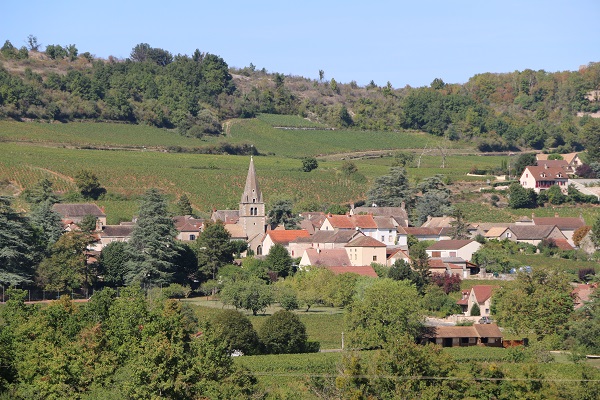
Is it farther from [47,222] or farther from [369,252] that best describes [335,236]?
[47,222]

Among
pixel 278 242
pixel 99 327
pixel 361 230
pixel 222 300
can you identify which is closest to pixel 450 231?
pixel 361 230

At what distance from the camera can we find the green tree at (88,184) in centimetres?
9456

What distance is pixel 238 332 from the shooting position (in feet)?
179

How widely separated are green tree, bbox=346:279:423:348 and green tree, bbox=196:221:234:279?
17330mm

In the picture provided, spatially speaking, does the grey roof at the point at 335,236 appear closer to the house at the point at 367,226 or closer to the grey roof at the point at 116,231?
the house at the point at 367,226

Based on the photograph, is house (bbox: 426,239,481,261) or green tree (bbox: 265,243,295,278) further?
house (bbox: 426,239,481,261)

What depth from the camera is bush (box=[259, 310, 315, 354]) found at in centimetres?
5550

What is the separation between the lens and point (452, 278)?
73625 mm

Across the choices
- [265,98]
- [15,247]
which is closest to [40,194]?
[15,247]

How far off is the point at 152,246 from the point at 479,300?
20551mm

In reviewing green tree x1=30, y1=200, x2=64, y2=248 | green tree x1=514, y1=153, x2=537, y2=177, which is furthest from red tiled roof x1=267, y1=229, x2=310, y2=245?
green tree x1=514, y1=153, x2=537, y2=177

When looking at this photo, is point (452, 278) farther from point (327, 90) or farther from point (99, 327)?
point (327, 90)

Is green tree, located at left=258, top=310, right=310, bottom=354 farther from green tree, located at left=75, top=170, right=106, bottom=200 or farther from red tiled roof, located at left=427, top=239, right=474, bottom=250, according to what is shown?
green tree, located at left=75, top=170, right=106, bottom=200

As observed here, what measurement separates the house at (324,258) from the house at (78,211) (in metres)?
17.3
